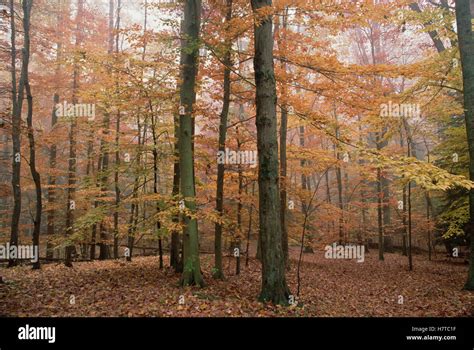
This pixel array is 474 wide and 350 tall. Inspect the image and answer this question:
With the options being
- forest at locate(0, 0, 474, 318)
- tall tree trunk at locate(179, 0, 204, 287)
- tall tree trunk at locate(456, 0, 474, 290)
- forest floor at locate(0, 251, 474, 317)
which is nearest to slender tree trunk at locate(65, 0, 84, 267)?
forest at locate(0, 0, 474, 318)

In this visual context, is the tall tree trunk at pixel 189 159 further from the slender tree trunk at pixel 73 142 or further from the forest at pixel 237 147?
the slender tree trunk at pixel 73 142

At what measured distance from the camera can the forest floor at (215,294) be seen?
6406mm

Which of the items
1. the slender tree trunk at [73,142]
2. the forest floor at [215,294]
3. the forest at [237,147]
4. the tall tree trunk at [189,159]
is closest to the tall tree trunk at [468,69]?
the forest at [237,147]

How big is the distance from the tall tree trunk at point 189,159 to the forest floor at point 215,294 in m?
0.64

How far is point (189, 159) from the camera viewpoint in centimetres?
891

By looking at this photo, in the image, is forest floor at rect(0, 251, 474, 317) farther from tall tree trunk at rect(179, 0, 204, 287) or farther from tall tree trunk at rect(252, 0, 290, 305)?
tall tree trunk at rect(179, 0, 204, 287)

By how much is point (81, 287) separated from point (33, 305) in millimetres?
2036

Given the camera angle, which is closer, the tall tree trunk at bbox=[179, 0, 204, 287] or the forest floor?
the forest floor

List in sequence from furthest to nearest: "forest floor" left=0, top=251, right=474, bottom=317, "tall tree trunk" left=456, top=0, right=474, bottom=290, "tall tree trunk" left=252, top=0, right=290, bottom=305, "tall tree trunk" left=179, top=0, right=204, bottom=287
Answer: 1. "tall tree trunk" left=456, top=0, right=474, bottom=290
2. "tall tree trunk" left=179, top=0, right=204, bottom=287
3. "tall tree trunk" left=252, top=0, right=290, bottom=305
4. "forest floor" left=0, top=251, right=474, bottom=317

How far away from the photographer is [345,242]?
19.1 m

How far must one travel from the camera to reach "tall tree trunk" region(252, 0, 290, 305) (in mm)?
6684

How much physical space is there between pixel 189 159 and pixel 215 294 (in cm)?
368

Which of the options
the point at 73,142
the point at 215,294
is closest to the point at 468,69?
the point at 215,294

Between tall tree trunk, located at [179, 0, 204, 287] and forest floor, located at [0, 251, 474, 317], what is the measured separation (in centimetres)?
64
